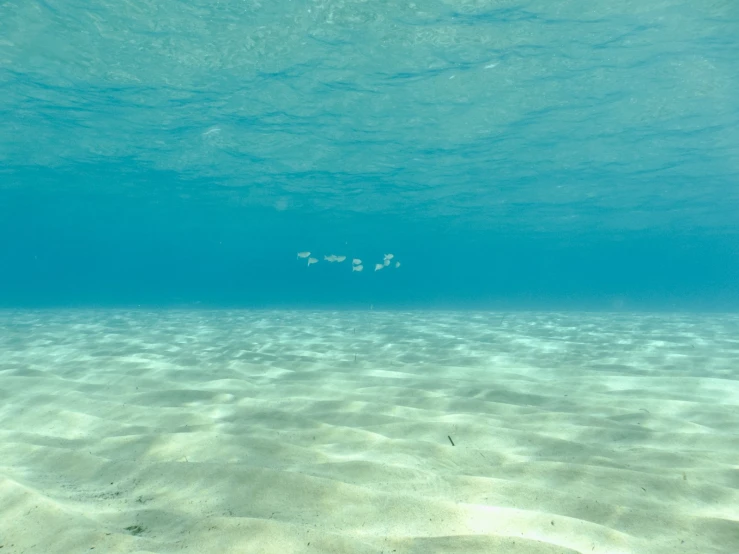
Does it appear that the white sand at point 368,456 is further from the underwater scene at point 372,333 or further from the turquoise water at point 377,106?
the turquoise water at point 377,106

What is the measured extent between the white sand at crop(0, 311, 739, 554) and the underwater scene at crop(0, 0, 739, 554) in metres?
0.03

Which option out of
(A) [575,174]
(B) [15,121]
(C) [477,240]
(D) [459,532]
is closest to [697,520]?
(D) [459,532]

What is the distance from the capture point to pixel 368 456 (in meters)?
3.63

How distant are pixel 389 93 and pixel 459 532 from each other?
63.8 ft

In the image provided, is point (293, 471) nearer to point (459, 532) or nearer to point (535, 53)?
point (459, 532)

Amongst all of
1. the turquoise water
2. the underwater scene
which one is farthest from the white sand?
the turquoise water

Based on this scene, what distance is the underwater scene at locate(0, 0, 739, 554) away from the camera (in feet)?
8.86

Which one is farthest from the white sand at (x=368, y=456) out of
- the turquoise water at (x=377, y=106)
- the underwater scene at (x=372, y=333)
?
the turquoise water at (x=377, y=106)

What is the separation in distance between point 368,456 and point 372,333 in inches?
380

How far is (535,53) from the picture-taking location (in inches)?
639

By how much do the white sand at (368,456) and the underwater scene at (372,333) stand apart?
28 mm

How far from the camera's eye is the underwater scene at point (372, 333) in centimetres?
270

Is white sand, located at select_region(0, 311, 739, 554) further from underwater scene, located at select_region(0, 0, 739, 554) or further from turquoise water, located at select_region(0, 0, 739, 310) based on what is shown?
turquoise water, located at select_region(0, 0, 739, 310)

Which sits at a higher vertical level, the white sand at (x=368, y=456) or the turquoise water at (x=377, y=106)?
the turquoise water at (x=377, y=106)
